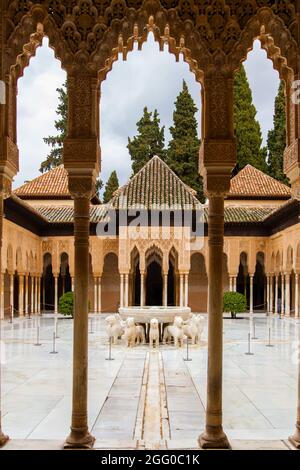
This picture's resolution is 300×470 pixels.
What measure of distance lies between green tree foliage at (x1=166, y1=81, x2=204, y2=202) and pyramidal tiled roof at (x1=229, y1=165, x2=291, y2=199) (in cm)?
508

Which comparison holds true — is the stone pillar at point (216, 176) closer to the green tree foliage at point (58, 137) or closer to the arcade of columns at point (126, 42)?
the arcade of columns at point (126, 42)

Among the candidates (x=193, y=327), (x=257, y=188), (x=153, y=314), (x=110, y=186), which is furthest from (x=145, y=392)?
(x=110, y=186)

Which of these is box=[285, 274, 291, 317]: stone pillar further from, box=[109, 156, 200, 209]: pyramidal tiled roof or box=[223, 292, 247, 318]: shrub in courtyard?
box=[109, 156, 200, 209]: pyramidal tiled roof

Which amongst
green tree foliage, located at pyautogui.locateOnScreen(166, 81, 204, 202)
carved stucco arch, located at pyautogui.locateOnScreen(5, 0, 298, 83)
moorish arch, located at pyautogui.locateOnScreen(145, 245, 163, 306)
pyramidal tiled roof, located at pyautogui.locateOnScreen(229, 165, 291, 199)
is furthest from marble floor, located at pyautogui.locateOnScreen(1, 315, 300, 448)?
green tree foliage, located at pyautogui.locateOnScreen(166, 81, 204, 202)

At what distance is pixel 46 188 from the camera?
3638 cm

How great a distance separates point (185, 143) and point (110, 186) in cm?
1041

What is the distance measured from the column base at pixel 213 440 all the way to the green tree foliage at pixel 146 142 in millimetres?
40723

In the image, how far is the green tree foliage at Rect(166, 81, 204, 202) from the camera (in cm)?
4228

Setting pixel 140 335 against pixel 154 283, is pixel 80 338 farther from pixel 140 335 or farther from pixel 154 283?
pixel 154 283

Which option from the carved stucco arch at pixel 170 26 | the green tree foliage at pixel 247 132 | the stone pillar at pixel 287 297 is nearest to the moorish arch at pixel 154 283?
the stone pillar at pixel 287 297

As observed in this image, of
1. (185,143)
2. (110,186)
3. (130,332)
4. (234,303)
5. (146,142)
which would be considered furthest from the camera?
(110,186)

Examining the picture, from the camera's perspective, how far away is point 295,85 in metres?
5.47

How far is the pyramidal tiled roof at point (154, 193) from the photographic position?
100 ft

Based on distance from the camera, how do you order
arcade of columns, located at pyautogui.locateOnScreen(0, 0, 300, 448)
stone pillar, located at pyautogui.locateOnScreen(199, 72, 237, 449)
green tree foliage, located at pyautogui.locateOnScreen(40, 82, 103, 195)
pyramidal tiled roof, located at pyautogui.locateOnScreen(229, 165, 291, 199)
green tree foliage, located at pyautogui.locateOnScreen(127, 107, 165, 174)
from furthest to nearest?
green tree foliage, located at pyautogui.locateOnScreen(127, 107, 165, 174) < green tree foliage, located at pyautogui.locateOnScreen(40, 82, 103, 195) < pyramidal tiled roof, located at pyautogui.locateOnScreen(229, 165, 291, 199) < arcade of columns, located at pyautogui.locateOnScreen(0, 0, 300, 448) < stone pillar, located at pyautogui.locateOnScreen(199, 72, 237, 449)
